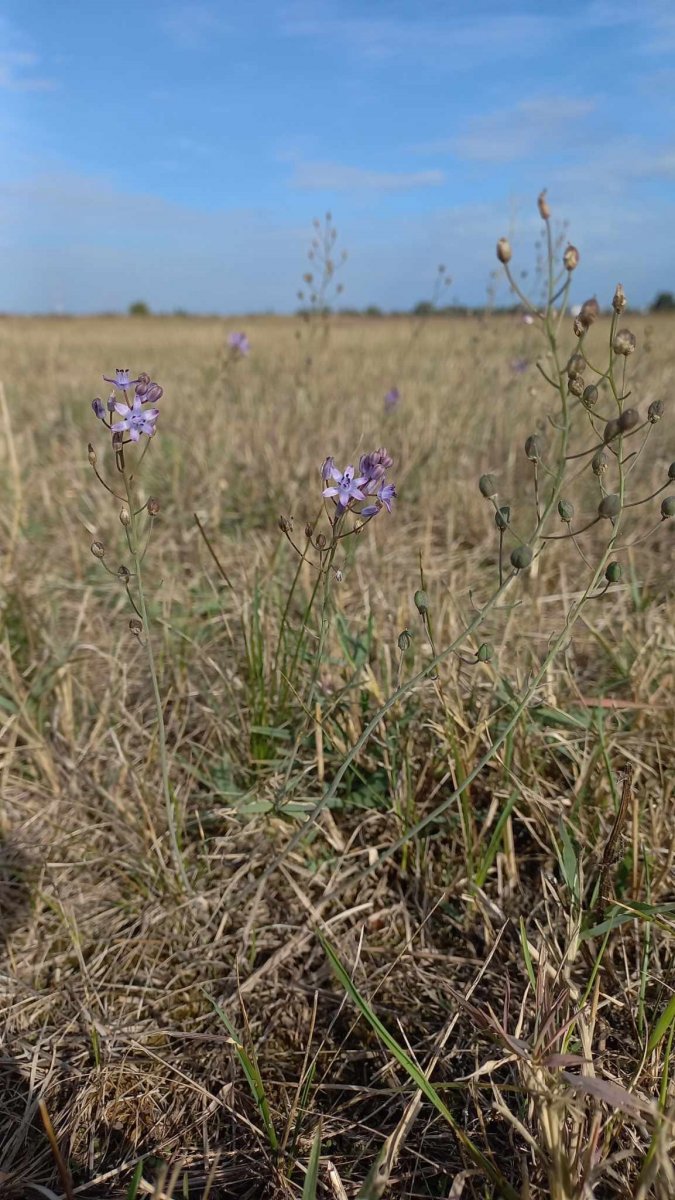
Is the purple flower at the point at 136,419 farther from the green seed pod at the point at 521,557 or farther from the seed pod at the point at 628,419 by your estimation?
the seed pod at the point at 628,419

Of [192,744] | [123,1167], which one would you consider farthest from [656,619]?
[123,1167]

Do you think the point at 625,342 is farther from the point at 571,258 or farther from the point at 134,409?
the point at 134,409

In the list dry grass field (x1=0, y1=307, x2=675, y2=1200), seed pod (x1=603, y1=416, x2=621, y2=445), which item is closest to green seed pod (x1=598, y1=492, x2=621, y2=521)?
seed pod (x1=603, y1=416, x2=621, y2=445)

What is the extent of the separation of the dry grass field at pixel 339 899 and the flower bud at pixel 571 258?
0.58 m

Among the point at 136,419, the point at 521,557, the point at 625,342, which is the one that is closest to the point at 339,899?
the point at 521,557

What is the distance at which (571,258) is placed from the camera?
1.29m

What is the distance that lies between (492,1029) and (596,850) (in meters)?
0.41

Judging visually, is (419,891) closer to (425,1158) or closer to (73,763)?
(425,1158)

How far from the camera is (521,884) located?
1427 mm

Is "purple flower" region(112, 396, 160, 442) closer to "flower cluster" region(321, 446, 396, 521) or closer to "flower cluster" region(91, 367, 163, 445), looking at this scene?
"flower cluster" region(91, 367, 163, 445)

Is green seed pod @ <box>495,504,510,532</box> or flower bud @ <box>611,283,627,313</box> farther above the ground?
flower bud @ <box>611,283,627,313</box>

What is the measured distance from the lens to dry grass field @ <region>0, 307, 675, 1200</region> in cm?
104

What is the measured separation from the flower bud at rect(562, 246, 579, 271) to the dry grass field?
22.8 inches

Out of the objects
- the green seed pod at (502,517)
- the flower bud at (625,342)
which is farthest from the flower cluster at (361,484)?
the flower bud at (625,342)
